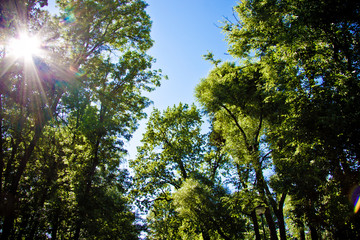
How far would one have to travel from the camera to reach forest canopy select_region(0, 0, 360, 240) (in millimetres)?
7234

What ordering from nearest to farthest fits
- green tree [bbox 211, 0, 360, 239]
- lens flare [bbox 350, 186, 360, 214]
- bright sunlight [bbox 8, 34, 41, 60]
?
green tree [bbox 211, 0, 360, 239]
lens flare [bbox 350, 186, 360, 214]
bright sunlight [bbox 8, 34, 41, 60]

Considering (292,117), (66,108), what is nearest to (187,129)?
(66,108)

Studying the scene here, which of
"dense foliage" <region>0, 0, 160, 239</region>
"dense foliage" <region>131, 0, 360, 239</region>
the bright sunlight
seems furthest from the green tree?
the bright sunlight

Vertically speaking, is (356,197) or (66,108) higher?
(66,108)

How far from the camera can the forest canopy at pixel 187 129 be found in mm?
7234

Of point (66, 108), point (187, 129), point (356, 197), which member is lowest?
point (356, 197)

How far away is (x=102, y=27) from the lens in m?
12.7

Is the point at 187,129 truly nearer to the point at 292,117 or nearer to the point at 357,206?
the point at 292,117

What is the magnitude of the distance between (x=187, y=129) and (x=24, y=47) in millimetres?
13654

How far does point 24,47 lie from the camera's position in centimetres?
820

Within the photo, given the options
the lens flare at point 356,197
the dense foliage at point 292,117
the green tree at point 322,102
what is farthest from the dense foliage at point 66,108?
the lens flare at point 356,197

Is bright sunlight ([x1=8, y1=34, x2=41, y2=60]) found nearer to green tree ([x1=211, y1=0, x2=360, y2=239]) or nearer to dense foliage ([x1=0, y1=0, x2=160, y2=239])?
dense foliage ([x1=0, y1=0, x2=160, y2=239])

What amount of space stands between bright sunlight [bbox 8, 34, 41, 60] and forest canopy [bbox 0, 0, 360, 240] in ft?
0.14

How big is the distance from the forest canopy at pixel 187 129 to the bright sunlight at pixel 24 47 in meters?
0.04
